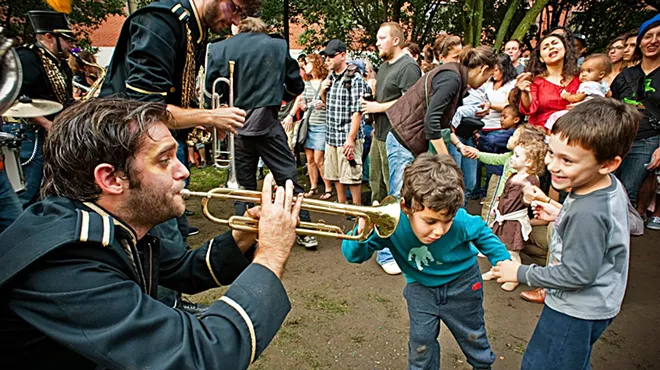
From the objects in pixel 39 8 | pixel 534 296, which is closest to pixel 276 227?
pixel 534 296

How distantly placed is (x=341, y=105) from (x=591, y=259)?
12.0 feet

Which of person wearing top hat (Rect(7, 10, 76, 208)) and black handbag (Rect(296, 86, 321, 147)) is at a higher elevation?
person wearing top hat (Rect(7, 10, 76, 208))

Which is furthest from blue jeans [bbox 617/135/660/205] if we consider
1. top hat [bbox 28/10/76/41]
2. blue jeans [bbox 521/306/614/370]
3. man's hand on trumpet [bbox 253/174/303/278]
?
top hat [bbox 28/10/76/41]

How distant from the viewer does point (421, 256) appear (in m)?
2.04

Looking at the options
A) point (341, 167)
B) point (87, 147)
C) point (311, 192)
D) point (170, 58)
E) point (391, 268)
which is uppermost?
point (170, 58)

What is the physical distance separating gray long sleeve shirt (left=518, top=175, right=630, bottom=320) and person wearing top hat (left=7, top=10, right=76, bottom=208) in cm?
398

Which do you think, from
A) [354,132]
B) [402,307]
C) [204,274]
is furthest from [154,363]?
[354,132]

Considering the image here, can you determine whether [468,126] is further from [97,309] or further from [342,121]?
[97,309]

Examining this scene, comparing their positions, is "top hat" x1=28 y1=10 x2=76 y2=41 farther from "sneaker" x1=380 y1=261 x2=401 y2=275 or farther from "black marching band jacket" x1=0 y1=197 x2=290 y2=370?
"sneaker" x1=380 y1=261 x2=401 y2=275

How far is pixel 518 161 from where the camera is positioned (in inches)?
131

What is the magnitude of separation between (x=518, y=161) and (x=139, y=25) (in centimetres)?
287

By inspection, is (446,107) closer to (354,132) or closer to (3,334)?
(354,132)

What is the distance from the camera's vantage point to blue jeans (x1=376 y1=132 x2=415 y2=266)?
12.2 feet

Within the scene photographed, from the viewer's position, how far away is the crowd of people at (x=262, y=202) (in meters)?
1.13
